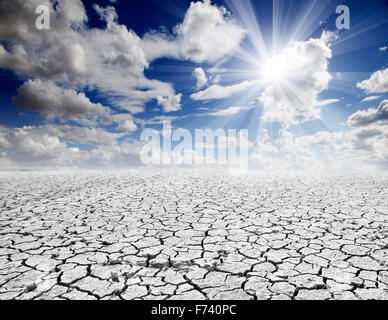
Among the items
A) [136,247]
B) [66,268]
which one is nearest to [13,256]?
[66,268]

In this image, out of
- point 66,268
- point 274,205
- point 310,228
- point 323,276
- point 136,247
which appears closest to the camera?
point 323,276

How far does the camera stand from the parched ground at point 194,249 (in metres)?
2.00

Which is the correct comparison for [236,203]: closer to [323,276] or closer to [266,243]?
[266,243]

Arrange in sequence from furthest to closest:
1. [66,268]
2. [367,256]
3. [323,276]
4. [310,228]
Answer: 1. [310,228]
2. [367,256]
3. [66,268]
4. [323,276]

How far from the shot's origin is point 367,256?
254 centimetres

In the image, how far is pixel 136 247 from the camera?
2852 millimetres

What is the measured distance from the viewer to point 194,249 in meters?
2.77

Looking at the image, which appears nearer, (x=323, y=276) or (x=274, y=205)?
(x=323, y=276)

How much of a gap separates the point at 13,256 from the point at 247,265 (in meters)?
2.61

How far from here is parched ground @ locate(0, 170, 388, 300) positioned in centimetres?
200
